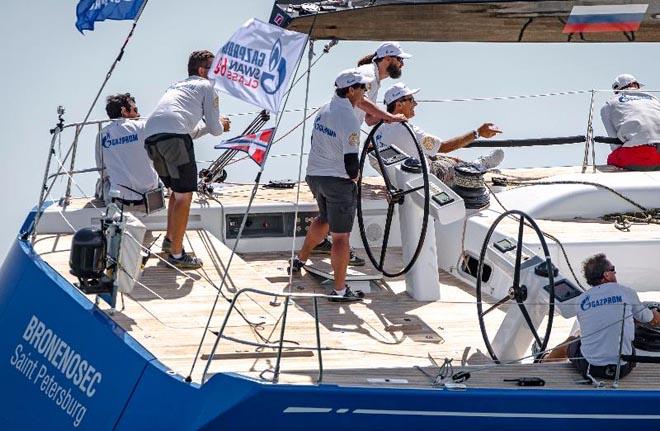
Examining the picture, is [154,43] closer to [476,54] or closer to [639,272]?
[476,54]

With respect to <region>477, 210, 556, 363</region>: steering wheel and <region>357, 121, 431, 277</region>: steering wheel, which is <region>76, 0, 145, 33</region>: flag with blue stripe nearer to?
<region>357, 121, 431, 277</region>: steering wheel

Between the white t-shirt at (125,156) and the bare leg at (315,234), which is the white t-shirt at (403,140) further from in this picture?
the white t-shirt at (125,156)

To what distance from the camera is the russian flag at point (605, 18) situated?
7.13m

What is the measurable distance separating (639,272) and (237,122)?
1507 centimetres

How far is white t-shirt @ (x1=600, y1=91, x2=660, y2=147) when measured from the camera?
1093 cm

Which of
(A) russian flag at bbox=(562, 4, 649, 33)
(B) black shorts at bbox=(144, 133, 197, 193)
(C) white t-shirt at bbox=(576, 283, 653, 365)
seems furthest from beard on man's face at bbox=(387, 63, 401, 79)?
(C) white t-shirt at bbox=(576, 283, 653, 365)

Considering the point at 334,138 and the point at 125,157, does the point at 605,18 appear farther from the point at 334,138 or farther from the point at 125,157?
the point at 125,157

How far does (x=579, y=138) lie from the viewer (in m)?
11.3

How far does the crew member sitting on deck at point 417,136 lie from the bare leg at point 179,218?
139 centimetres

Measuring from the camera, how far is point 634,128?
35.9 feet

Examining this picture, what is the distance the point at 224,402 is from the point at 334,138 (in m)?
2.16

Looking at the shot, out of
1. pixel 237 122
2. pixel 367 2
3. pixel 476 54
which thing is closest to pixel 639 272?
pixel 367 2

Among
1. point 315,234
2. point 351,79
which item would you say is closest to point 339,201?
point 315,234

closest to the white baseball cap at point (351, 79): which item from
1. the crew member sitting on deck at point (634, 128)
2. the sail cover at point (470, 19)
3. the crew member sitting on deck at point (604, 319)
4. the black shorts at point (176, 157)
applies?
the sail cover at point (470, 19)
